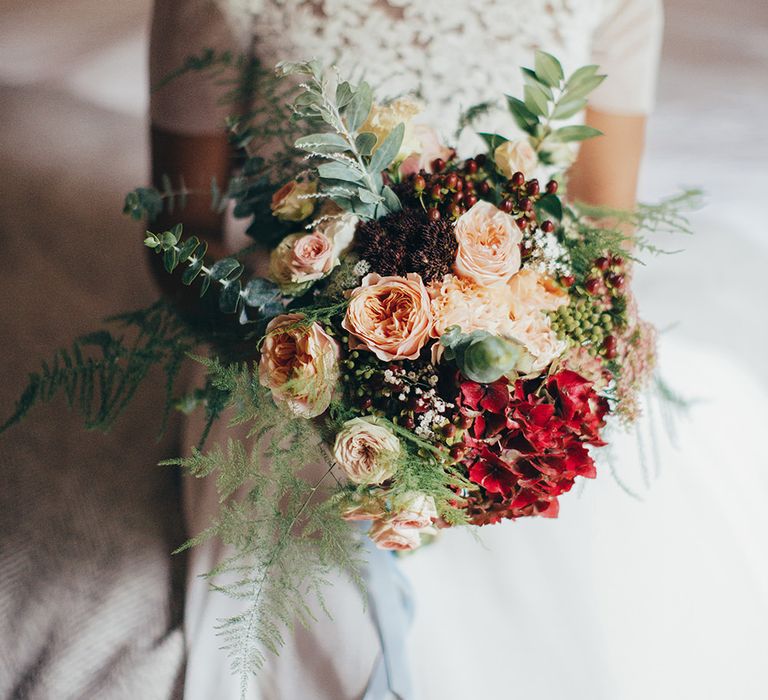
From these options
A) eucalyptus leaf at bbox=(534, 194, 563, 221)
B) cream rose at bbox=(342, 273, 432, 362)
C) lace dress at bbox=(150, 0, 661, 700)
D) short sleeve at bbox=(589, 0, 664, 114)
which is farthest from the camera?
short sleeve at bbox=(589, 0, 664, 114)

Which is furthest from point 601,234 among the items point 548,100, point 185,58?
point 185,58

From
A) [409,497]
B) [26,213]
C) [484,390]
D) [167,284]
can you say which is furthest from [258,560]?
[26,213]

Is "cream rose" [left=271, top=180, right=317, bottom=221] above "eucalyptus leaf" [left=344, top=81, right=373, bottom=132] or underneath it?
underneath

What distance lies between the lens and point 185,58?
896mm

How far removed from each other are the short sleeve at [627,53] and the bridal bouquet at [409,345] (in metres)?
0.47

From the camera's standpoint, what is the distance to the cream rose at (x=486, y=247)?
52 cm

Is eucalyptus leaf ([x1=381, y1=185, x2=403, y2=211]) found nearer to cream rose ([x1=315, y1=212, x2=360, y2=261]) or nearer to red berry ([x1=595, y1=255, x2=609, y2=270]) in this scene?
cream rose ([x1=315, y1=212, x2=360, y2=261])

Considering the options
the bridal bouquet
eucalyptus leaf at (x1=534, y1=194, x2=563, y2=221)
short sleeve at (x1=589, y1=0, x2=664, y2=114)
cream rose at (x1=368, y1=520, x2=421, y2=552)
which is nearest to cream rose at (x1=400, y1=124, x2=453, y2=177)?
the bridal bouquet

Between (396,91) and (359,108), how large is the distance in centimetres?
37

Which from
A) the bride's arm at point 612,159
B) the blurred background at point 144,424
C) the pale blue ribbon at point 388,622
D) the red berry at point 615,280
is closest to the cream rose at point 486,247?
the red berry at point 615,280

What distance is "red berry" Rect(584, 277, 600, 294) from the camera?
573 mm

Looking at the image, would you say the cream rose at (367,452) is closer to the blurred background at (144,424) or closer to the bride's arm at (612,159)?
the blurred background at (144,424)

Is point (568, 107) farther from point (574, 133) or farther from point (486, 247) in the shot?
point (486, 247)

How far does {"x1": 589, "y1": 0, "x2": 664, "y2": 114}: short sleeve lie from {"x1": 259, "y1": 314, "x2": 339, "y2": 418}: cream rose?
2.53ft
